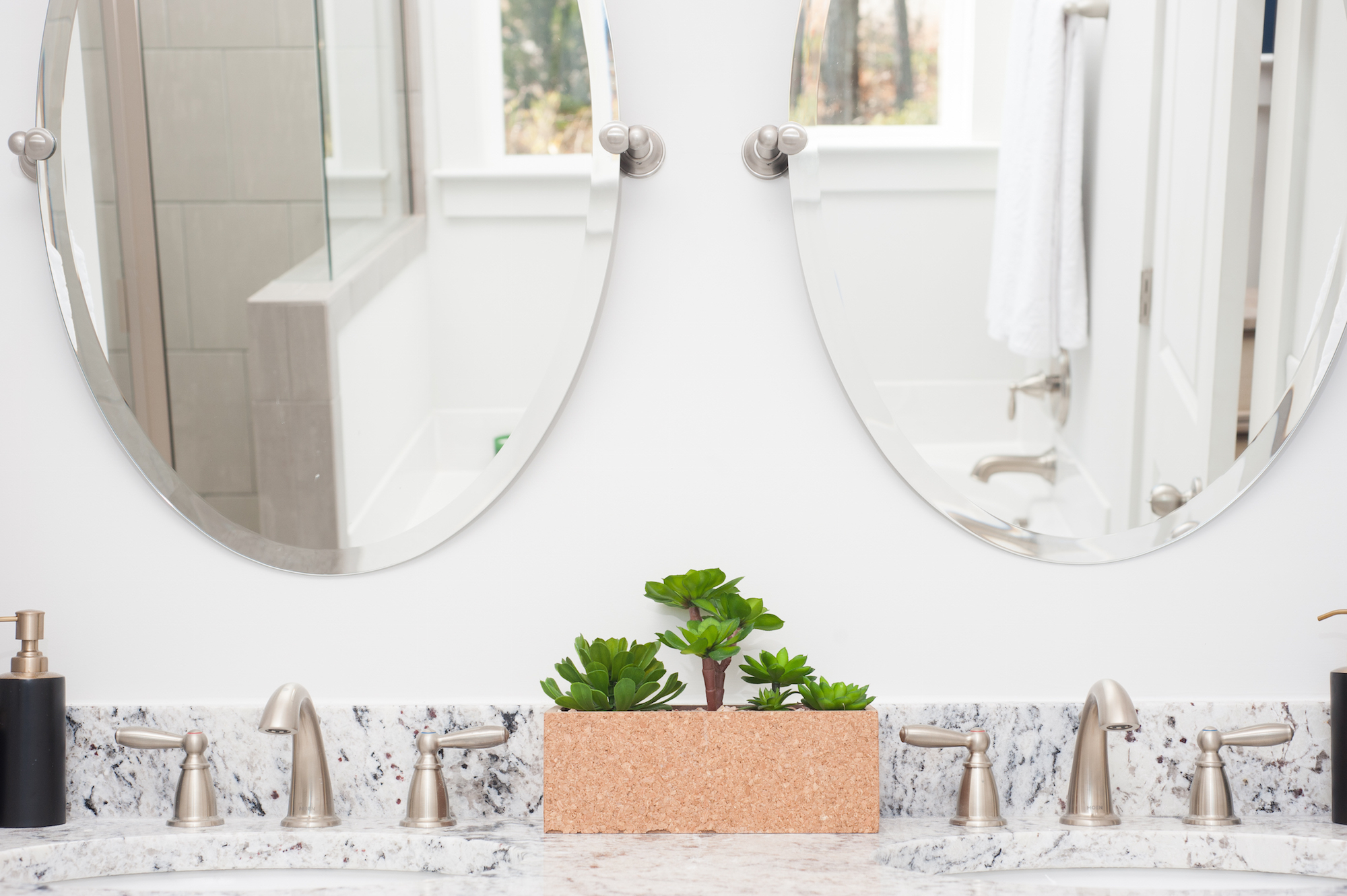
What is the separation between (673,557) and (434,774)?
0.96 ft

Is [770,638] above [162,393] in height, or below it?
below

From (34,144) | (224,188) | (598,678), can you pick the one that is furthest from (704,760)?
(34,144)

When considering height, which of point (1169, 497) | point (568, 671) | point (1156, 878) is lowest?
point (1156, 878)

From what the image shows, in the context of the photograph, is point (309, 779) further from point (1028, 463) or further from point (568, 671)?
→ point (1028, 463)

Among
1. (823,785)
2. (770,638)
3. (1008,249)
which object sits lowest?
(823,785)

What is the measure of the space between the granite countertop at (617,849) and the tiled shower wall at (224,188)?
0.30 meters

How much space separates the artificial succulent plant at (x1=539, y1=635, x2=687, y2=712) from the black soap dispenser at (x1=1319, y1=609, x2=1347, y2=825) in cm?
58

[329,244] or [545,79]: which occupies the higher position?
[545,79]

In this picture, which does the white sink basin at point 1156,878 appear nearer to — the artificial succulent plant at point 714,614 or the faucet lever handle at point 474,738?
the artificial succulent plant at point 714,614

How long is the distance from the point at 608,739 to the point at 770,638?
0.20 metres

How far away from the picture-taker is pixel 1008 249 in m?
1.03

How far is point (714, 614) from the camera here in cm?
100

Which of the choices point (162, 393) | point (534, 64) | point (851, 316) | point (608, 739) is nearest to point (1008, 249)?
point (851, 316)

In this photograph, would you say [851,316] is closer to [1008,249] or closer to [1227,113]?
[1008,249]
